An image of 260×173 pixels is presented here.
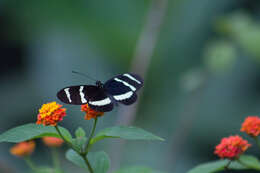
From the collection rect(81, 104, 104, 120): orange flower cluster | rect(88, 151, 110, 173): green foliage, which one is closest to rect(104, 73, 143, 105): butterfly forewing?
rect(81, 104, 104, 120): orange flower cluster

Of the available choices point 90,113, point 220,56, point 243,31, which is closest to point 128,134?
point 90,113

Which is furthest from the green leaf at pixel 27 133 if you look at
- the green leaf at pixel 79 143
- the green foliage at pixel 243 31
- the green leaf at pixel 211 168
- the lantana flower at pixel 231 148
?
the green foliage at pixel 243 31

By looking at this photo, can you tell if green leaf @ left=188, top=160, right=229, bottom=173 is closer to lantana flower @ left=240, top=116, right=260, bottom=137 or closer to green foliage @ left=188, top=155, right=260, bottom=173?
green foliage @ left=188, top=155, right=260, bottom=173

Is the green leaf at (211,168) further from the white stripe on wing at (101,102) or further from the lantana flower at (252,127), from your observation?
the white stripe on wing at (101,102)

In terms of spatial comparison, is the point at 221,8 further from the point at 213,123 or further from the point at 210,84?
the point at 213,123

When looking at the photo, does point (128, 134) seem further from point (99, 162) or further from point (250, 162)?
point (250, 162)
